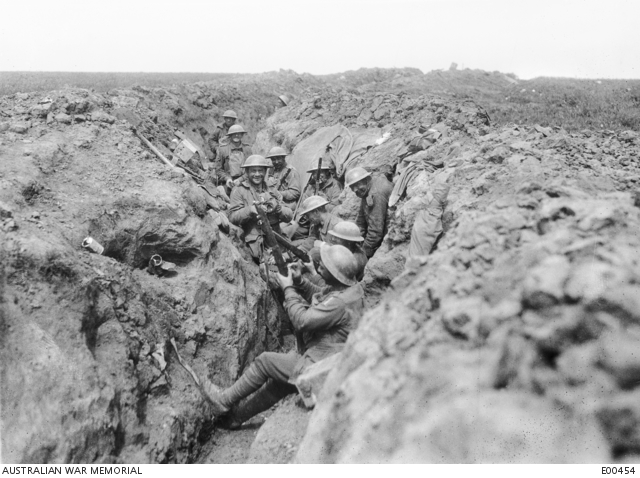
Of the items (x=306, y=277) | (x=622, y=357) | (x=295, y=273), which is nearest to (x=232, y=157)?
(x=306, y=277)

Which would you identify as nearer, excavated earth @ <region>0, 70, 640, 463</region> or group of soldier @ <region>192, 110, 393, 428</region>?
excavated earth @ <region>0, 70, 640, 463</region>

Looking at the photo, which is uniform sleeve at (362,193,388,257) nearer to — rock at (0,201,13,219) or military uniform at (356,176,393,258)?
military uniform at (356,176,393,258)

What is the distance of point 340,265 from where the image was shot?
399 cm

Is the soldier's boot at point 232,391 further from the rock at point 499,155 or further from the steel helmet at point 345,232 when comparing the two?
the rock at point 499,155

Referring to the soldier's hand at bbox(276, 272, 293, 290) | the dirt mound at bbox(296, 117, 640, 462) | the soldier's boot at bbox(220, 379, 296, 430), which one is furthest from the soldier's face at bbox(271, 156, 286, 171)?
the dirt mound at bbox(296, 117, 640, 462)

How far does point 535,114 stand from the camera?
11.1 meters

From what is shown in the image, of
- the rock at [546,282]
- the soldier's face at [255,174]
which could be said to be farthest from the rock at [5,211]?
the rock at [546,282]

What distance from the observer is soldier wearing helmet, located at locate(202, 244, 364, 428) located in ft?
12.7

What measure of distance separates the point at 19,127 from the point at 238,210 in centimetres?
292

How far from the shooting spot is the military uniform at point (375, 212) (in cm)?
630

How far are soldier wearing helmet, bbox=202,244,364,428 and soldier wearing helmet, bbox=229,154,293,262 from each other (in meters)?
2.59

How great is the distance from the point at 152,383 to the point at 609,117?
9.73 meters

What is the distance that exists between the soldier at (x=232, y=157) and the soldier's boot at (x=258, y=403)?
559 cm

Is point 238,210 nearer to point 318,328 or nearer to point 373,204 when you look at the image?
point 373,204
